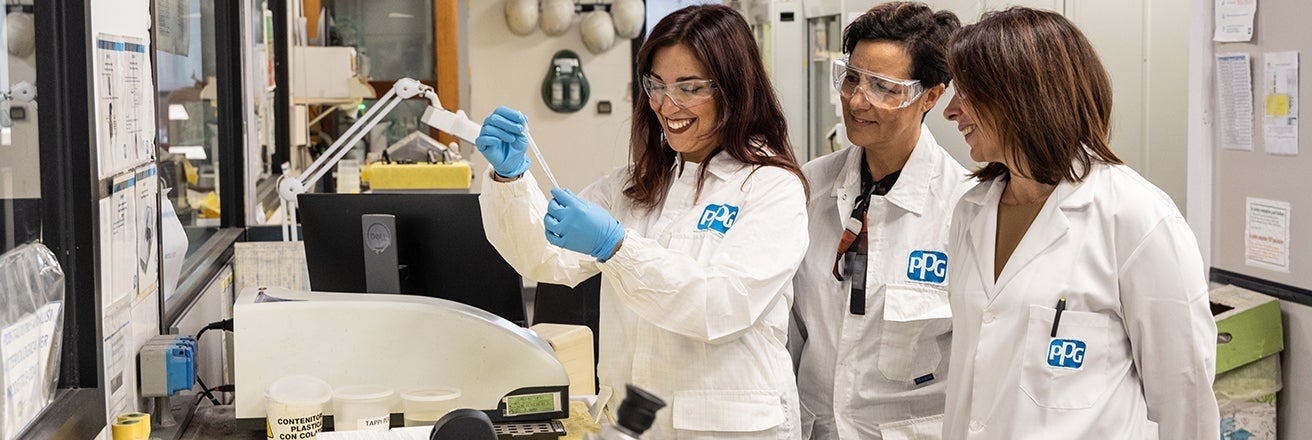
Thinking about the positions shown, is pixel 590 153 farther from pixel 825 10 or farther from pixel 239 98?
pixel 239 98

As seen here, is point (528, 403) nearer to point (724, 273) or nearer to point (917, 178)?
point (724, 273)

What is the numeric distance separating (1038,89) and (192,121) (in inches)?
115

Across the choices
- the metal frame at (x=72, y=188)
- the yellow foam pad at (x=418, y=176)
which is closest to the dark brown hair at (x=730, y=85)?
the metal frame at (x=72, y=188)

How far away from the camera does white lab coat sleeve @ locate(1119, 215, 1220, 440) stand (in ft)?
5.65

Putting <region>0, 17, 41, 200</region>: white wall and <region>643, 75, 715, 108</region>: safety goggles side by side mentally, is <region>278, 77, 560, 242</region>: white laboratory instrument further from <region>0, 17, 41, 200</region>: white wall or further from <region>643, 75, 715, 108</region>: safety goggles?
<region>0, 17, 41, 200</region>: white wall

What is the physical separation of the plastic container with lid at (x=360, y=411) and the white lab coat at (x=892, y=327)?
77cm

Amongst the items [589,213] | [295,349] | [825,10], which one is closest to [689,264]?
[589,213]

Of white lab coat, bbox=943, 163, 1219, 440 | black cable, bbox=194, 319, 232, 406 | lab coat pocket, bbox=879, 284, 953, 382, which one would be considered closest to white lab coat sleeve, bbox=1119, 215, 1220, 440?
white lab coat, bbox=943, 163, 1219, 440

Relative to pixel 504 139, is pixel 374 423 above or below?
below

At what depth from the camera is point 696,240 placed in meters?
2.07

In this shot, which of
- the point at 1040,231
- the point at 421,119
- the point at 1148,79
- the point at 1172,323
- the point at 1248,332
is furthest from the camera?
the point at 1148,79

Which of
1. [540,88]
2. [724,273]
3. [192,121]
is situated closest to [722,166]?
[724,273]

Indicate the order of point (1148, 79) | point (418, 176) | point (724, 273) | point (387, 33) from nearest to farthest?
point (724, 273), point (1148, 79), point (418, 176), point (387, 33)

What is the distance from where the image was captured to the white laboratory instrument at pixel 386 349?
84.8 inches
